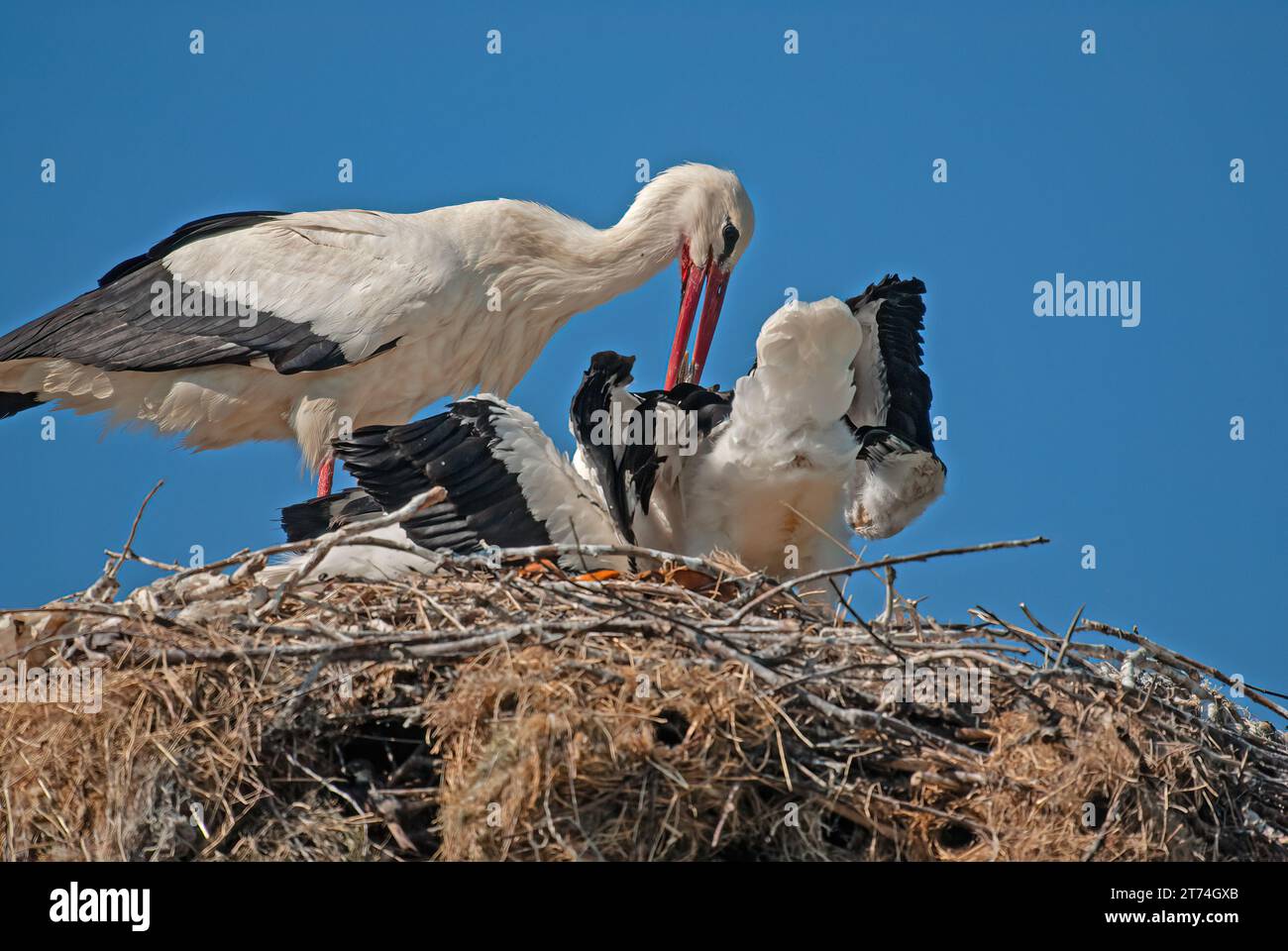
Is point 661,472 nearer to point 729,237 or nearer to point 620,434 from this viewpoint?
point 620,434

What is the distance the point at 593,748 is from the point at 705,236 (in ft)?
12.0

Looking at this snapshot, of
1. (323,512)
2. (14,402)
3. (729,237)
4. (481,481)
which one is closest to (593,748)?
(481,481)

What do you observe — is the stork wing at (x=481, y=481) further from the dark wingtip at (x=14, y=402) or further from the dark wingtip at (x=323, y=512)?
the dark wingtip at (x=14, y=402)

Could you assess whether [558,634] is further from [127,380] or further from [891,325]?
[127,380]

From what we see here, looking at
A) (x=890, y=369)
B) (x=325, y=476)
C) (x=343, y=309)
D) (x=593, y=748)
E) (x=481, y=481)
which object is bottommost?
(x=593, y=748)

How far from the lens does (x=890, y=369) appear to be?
629 centimetres

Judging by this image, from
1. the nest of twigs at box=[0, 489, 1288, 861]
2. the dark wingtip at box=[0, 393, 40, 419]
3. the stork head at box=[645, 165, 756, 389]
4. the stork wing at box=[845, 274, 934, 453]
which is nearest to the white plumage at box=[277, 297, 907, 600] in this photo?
the stork wing at box=[845, 274, 934, 453]

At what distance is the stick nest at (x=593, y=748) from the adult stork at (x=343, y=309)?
7.71 ft

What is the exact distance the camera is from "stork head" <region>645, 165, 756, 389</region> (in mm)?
7457

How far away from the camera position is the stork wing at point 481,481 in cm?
560

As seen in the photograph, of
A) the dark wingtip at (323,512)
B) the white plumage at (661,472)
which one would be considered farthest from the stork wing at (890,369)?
the dark wingtip at (323,512)

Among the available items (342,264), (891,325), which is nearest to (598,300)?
(342,264)

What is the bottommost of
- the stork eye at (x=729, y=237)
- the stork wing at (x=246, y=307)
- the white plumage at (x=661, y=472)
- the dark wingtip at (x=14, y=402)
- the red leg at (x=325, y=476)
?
the white plumage at (x=661, y=472)

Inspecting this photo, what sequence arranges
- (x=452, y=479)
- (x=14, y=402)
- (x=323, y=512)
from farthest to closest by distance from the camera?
(x=14, y=402) < (x=323, y=512) < (x=452, y=479)
